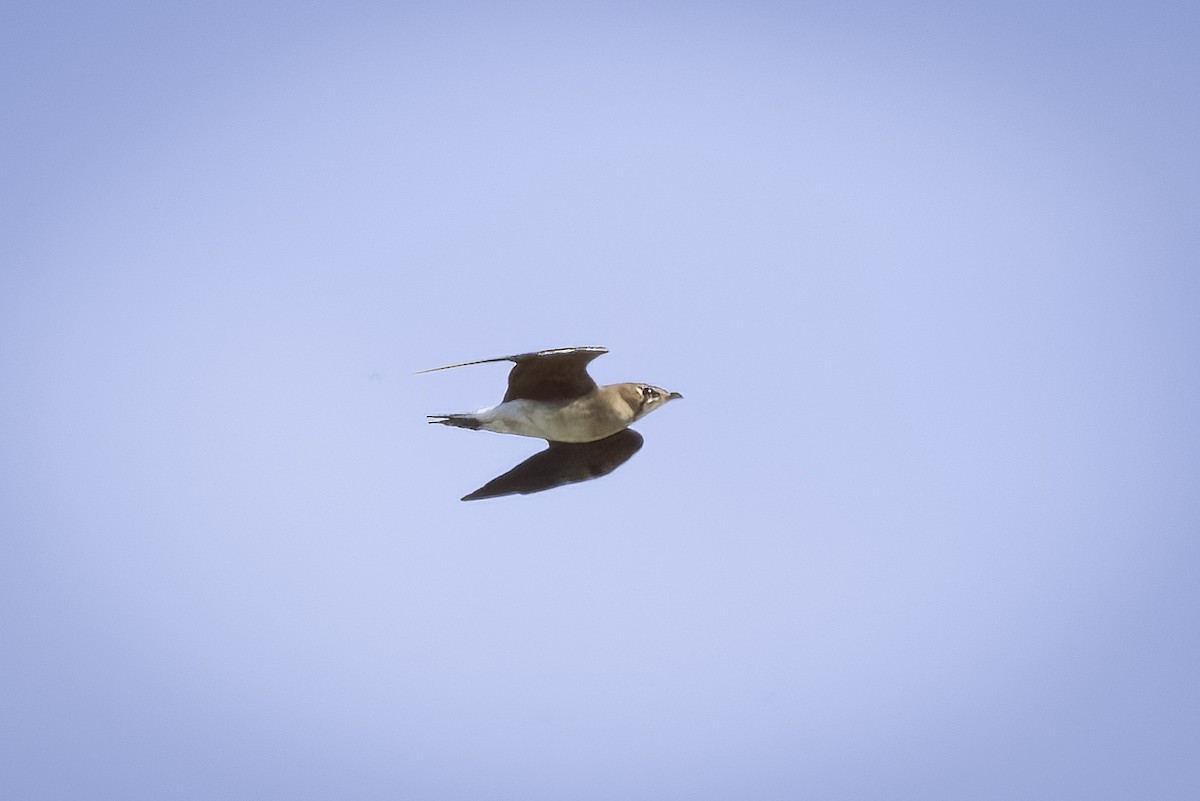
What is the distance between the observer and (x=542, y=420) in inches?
509

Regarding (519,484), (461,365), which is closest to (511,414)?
(519,484)

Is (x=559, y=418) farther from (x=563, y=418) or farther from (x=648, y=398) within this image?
(x=648, y=398)

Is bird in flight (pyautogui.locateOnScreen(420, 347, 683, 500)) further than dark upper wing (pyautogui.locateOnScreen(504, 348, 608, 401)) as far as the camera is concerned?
Yes

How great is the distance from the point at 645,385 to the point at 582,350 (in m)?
1.70

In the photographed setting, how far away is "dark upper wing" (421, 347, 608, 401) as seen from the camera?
1255cm

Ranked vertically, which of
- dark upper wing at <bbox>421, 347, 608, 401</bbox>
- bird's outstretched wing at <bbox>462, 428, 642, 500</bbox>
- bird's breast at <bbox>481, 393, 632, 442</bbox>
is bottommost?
bird's outstretched wing at <bbox>462, 428, 642, 500</bbox>

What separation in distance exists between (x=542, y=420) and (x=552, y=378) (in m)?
0.46

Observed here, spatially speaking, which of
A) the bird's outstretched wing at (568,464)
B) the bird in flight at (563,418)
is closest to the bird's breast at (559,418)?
the bird in flight at (563,418)

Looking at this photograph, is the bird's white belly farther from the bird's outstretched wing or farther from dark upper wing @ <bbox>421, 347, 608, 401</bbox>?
the bird's outstretched wing

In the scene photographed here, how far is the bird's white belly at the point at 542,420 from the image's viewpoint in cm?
1292

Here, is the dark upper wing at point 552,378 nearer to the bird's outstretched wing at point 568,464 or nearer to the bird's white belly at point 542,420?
the bird's white belly at point 542,420

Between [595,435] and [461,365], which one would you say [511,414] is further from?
[461,365]

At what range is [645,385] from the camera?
44.5 feet

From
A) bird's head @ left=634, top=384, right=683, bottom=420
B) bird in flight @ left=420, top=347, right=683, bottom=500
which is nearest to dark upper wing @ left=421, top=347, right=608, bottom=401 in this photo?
bird in flight @ left=420, top=347, right=683, bottom=500
